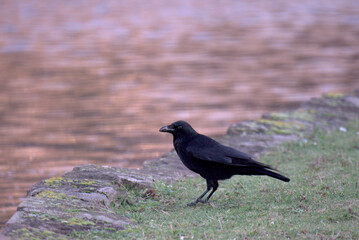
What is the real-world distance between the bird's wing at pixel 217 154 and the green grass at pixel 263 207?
376mm

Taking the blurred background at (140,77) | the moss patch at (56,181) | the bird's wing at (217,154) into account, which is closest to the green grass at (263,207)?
the bird's wing at (217,154)

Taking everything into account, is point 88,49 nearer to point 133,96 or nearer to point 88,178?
point 133,96

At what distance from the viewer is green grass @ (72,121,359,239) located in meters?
4.02

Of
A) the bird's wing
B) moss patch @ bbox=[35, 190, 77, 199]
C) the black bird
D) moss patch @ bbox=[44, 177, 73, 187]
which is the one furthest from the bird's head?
moss patch @ bbox=[35, 190, 77, 199]

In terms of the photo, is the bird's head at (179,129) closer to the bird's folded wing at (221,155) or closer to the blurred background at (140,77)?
the bird's folded wing at (221,155)

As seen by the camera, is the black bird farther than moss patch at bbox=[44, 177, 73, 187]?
No

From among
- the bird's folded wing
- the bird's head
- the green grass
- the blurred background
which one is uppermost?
the bird's head

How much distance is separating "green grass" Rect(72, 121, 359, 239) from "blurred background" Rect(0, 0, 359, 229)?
7.08ft

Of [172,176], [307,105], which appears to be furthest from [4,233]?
[307,105]

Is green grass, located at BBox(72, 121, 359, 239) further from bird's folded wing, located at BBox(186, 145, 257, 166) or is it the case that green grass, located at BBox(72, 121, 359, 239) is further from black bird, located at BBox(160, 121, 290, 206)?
bird's folded wing, located at BBox(186, 145, 257, 166)

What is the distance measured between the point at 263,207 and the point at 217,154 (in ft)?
1.97

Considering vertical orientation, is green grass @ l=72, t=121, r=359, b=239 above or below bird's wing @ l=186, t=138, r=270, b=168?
below

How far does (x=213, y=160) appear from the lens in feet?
15.9

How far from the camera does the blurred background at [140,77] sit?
28.5 feet
